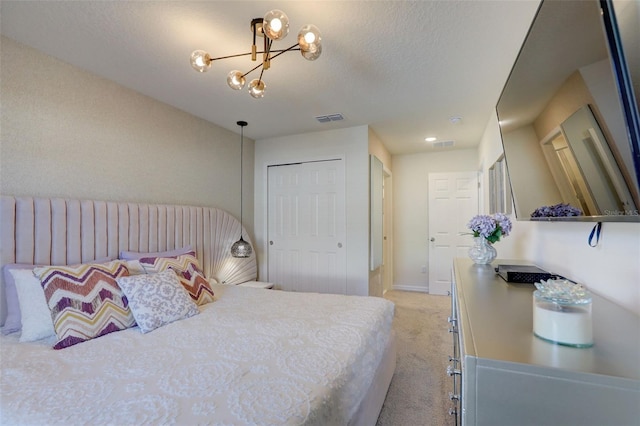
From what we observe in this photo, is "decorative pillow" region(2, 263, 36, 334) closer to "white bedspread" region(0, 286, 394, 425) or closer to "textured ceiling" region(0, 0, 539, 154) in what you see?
"white bedspread" region(0, 286, 394, 425)

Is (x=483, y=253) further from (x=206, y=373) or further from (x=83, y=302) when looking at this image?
(x=83, y=302)

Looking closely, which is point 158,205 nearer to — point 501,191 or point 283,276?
point 283,276

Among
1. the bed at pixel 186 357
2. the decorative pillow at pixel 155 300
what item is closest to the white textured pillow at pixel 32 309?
the bed at pixel 186 357

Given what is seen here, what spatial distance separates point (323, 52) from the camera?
1970 mm

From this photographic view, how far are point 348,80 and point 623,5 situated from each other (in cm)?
177

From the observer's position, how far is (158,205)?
266 centimetres

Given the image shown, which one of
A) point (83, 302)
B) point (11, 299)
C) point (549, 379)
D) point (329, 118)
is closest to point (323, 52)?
point (329, 118)

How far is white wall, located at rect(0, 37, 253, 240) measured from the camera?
1858 millimetres

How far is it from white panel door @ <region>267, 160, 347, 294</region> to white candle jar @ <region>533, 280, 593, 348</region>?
2.93 metres

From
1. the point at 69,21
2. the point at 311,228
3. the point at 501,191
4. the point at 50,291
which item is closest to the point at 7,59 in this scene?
the point at 69,21

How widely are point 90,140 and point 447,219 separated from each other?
484cm

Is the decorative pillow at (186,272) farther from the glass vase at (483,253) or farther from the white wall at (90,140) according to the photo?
the glass vase at (483,253)

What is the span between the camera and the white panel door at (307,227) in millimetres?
3680

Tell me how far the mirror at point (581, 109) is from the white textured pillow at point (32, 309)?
2530 mm
